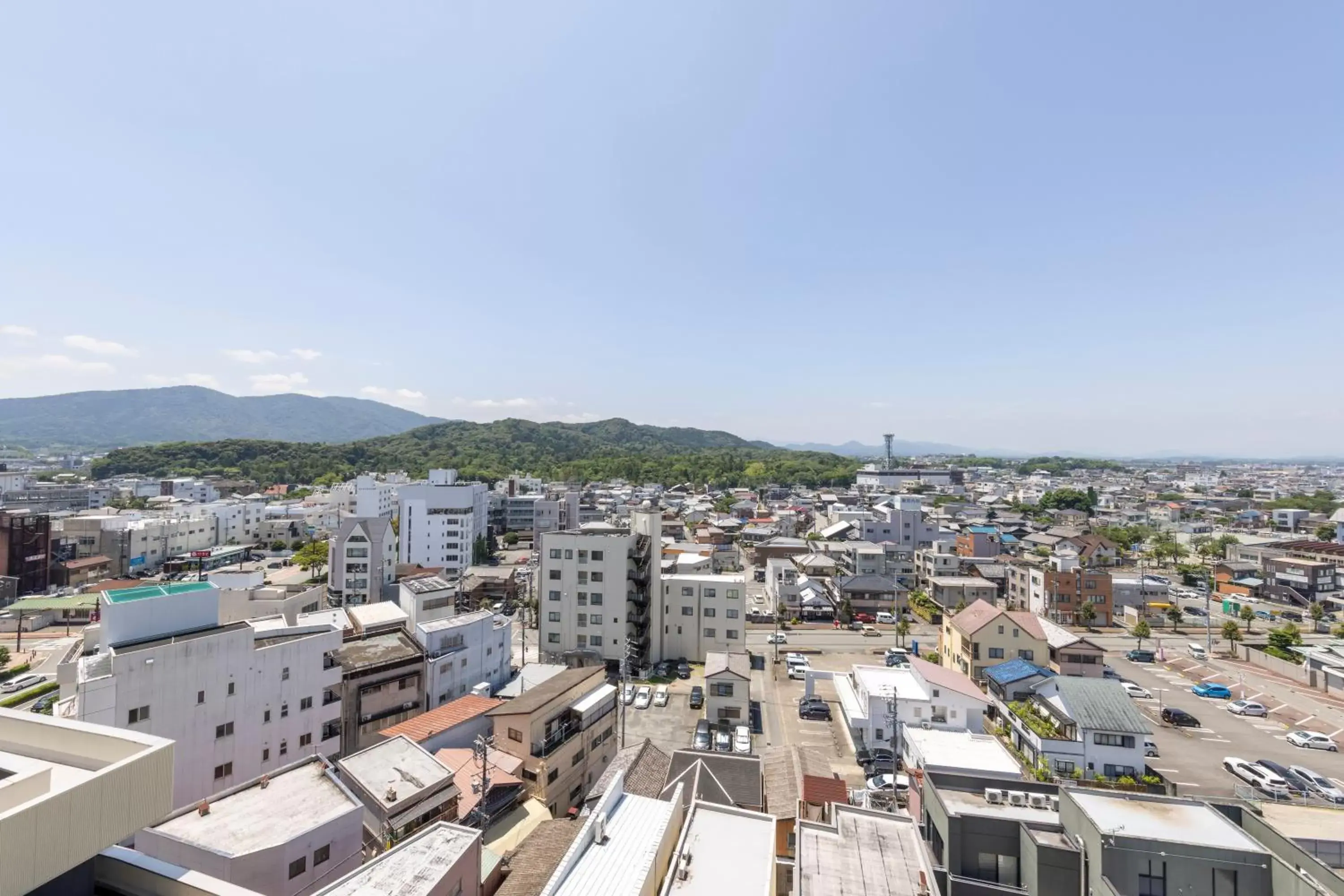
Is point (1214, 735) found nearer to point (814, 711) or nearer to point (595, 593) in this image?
point (814, 711)

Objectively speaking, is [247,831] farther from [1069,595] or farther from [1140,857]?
[1069,595]

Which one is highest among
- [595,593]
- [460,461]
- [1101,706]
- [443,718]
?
[460,461]

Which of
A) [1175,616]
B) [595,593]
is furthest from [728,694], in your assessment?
[1175,616]

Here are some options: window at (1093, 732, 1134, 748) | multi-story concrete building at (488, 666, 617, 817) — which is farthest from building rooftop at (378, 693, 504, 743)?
window at (1093, 732, 1134, 748)

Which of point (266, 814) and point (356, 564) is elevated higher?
point (266, 814)

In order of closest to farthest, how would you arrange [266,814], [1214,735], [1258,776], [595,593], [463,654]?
[266,814] → [1258,776] → [463,654] → [1214,735] → [595,593]

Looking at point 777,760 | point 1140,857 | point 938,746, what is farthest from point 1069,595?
point 1140,857
